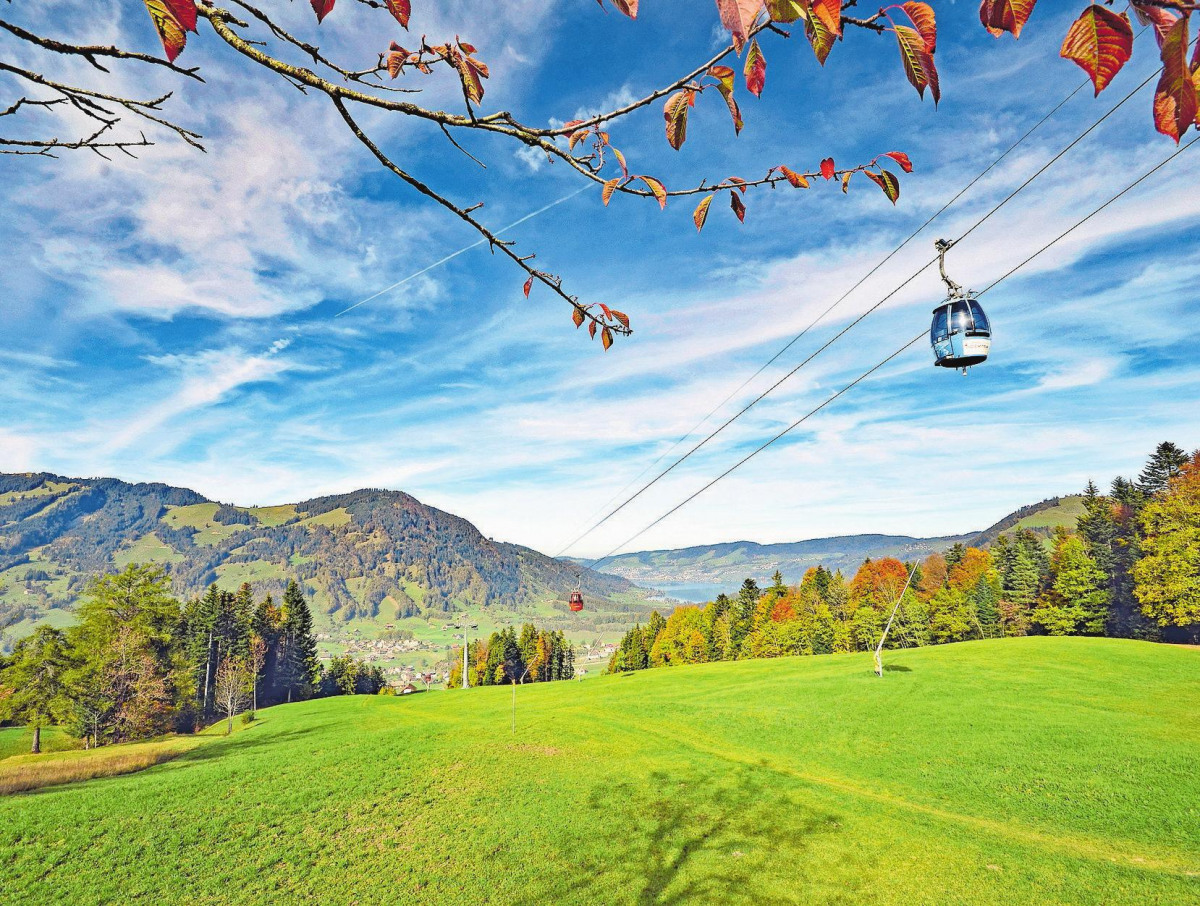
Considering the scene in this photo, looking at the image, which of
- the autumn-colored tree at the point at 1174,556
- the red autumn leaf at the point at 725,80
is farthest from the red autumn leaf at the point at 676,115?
the autumn-colored tree at the point at 1174,556

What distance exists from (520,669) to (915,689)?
2147 inches

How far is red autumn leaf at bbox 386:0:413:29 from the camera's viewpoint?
117 cm

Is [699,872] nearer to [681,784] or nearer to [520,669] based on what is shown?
[681,784]

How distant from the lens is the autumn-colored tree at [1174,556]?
3328cm

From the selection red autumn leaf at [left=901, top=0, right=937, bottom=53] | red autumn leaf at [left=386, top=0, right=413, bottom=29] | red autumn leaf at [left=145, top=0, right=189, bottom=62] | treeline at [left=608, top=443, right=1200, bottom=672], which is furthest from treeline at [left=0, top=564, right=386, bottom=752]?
treeline at [left=608, top=443, right=1200, bottom=672]

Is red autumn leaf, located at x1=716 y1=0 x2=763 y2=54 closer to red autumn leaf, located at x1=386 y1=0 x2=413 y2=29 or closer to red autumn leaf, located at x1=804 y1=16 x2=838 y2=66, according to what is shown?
red autumn leaf, located at x1=804 y1=16 x2=838 y2=66

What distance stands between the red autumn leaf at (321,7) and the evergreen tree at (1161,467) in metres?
61.0

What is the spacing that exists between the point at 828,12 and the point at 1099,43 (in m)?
0.40

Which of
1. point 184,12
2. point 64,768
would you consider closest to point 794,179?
point 184,12

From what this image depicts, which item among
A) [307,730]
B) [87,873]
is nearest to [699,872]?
[87,873]

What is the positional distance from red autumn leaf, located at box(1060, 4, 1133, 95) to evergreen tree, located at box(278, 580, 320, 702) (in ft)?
231

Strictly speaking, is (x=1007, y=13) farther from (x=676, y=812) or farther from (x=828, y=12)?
(x=676, y=812)

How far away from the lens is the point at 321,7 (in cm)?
105

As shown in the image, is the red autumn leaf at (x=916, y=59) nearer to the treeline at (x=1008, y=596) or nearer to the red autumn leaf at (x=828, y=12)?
the red autumn leaf at (x=828, y=12)
